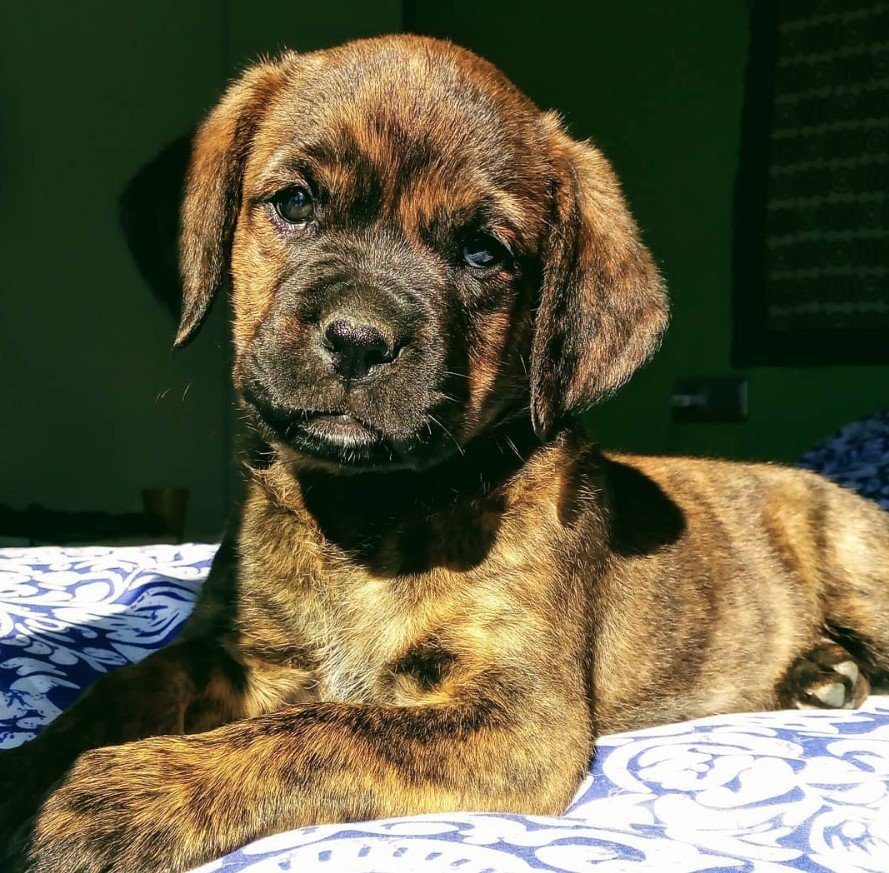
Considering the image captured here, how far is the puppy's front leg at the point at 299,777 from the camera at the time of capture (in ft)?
5.85

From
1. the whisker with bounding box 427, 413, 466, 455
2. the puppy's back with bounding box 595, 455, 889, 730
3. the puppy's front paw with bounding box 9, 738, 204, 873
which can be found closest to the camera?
the puppy's front paw with bounding box 9, 738, 204, 873

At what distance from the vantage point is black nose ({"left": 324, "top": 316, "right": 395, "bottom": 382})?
7.27ft

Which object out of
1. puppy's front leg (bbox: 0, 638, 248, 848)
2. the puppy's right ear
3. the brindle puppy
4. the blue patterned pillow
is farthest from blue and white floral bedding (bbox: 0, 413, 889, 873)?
the blue patterned pillow

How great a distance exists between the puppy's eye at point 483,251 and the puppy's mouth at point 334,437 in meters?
0.54

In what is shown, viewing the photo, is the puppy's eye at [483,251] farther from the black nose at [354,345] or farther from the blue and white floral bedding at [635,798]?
the blue and white floral bedding at [635,798]

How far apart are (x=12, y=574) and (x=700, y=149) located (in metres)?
5.19

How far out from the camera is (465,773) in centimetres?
210

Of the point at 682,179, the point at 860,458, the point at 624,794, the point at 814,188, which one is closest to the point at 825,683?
the point at 624,794

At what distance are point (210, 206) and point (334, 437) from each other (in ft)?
2.63

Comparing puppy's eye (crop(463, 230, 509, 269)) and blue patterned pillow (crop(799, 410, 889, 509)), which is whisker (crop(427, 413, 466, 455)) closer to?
puppy's eye (crop(463, 230, 509, 269))

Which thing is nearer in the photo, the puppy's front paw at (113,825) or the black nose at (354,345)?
the puppy's front paw at (113,825)

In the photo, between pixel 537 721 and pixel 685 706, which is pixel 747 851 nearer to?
pixel 537 721

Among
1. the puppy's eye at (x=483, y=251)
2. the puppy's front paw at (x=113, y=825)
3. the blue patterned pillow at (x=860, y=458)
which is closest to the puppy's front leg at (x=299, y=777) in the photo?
the puppy's front paw at (x=113, y=825)

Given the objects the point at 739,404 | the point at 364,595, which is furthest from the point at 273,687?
the point at 739,404
